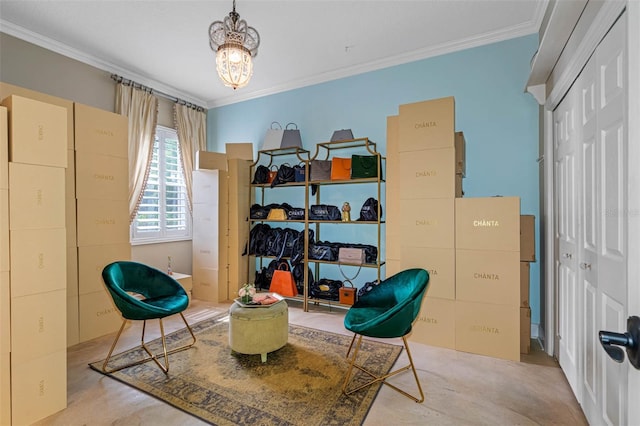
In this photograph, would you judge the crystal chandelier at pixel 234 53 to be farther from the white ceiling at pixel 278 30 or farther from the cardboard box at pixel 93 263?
the cardboard box at pixel 93 263

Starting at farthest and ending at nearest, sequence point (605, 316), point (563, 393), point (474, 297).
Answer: point (474, 297) → point (563, 393) → point (605, 316)

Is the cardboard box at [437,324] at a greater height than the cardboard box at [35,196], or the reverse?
the cardboard box at [35,196]

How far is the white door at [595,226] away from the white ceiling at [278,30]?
131cm

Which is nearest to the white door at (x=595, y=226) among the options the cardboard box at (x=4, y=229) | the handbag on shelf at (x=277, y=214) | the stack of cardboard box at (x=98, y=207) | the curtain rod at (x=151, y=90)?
the cardboard box at (x=4, y=229)

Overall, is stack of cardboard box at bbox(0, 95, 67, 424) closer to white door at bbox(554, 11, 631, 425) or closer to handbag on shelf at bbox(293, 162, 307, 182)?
handbag on shelf at bbox(293, 162, 307, 182)

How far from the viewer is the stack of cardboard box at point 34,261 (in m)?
1.79

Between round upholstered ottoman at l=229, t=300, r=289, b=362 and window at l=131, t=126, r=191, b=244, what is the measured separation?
2.36 meters

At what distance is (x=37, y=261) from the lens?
6.20 ft

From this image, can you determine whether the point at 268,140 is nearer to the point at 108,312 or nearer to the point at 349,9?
the point at 349,9

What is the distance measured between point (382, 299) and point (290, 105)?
123 inches

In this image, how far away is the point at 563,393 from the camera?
2160 mm

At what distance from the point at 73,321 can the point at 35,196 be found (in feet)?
5.54

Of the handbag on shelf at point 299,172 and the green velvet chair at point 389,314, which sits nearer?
the green velvet chair at point 389,314

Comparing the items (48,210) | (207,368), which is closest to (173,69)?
(48,210)
